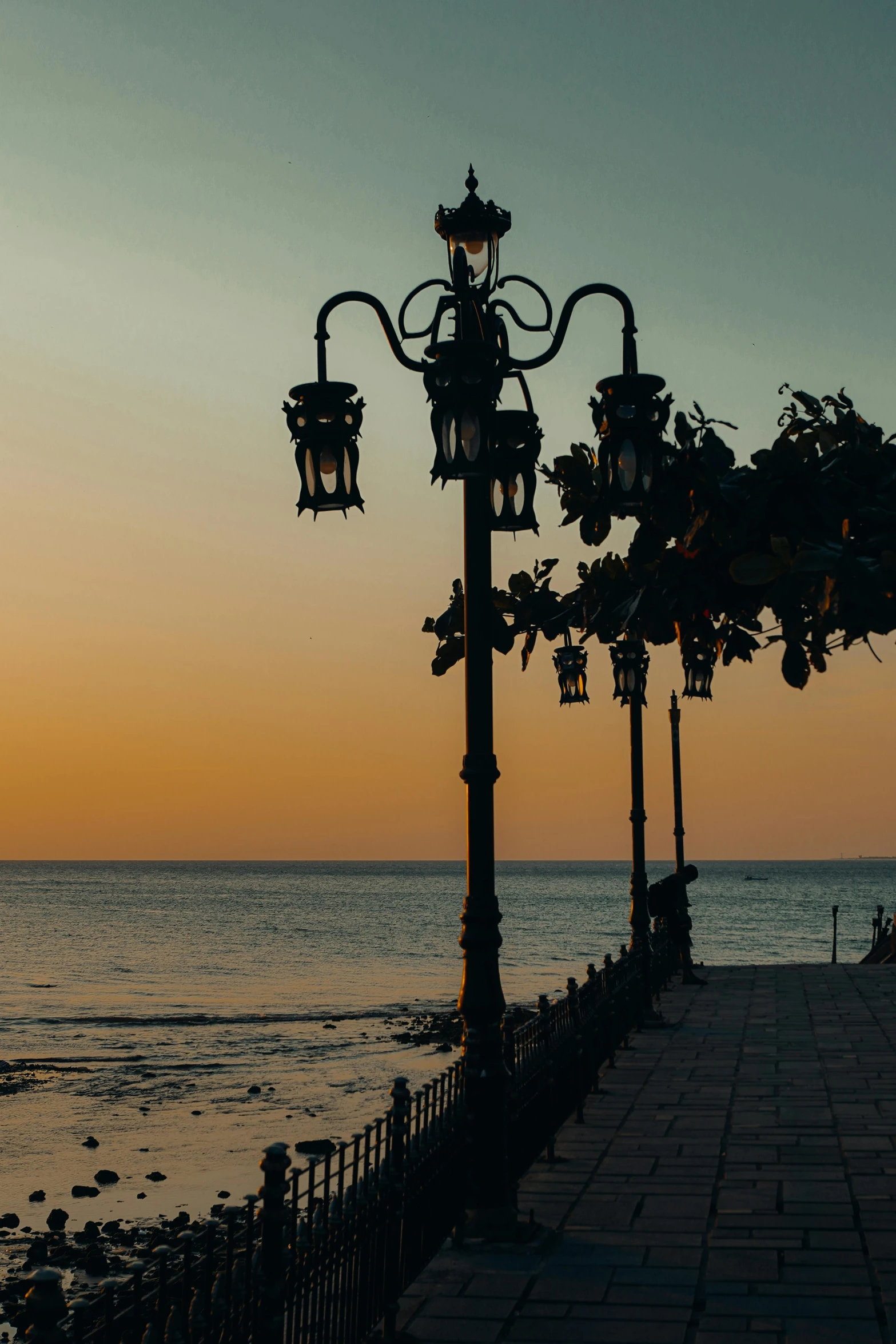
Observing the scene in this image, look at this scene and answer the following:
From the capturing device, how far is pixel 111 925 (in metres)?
100

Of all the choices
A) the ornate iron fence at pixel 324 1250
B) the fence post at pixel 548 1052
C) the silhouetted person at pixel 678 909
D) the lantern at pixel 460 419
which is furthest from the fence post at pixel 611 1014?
the lantern at pixel 460 419

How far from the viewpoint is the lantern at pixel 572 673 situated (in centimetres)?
1717

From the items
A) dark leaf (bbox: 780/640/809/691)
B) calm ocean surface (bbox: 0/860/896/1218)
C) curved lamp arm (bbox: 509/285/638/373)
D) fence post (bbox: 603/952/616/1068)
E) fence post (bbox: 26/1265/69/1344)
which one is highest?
curved lamp arm (bbox: 509/285/638/373)

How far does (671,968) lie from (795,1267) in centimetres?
1614

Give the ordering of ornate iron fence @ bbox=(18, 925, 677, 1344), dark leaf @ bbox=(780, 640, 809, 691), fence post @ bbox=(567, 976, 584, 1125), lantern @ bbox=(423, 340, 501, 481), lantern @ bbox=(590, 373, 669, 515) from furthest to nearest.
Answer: fence post @ bbox=(567, 976, 584, 1125) < lantern @ bbox=(423, 340, 501, 481) < lantern @ bbox=(590, 373, 669, 515) < ornate iron fence @ bbox=(18, 925, 677, 1344) < dark leaf @ bbox=(780, 640, 809, 691)

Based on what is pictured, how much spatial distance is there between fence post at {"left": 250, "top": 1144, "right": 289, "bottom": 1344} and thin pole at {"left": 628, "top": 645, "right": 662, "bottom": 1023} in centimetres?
1269

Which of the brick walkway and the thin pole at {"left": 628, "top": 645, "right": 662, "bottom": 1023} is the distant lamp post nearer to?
the thin pole at {"left": 628, "top": 645, "right": 662, "bottom": 1023}

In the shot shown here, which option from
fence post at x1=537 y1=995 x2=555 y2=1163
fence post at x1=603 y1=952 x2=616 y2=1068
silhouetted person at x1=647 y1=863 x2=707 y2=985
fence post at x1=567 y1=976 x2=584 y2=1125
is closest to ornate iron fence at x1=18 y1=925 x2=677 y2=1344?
fence post at x1=537 y1=995 x2=555 y2=1163

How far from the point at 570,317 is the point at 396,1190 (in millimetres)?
5006

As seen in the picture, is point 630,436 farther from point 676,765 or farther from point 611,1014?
point 676,765

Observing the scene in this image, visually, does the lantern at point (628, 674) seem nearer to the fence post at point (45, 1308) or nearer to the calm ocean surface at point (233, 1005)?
the calm ocean surface at point (233, 1005)

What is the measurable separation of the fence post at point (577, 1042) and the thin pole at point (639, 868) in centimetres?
550

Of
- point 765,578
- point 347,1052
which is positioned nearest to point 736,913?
point 347,1052

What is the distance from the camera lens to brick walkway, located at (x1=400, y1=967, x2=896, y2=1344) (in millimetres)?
6566
